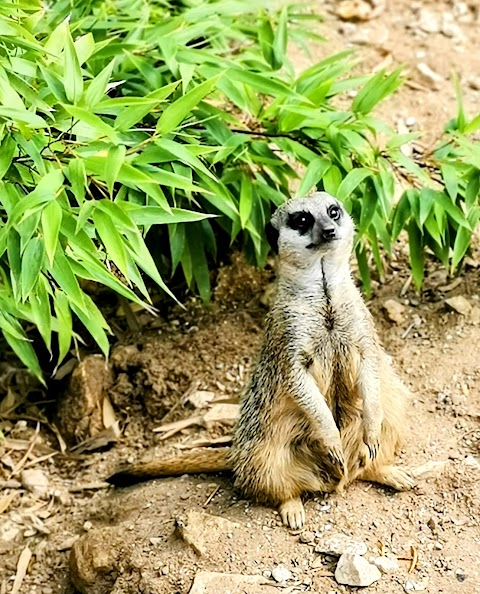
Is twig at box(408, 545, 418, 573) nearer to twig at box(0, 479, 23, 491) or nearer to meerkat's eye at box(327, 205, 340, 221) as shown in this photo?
meerkat's eye at box(327, 205, 340, 221)

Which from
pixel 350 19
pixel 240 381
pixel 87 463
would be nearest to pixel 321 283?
pixel 240 381

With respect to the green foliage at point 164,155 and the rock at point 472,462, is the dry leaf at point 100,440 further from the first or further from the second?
the rock at point 472,462

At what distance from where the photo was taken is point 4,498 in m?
3.21

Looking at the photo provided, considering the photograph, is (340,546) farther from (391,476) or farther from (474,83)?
(474,83)

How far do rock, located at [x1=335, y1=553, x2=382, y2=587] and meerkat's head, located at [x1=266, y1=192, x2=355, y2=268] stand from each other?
0.73 m

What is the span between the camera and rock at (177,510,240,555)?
255 cm

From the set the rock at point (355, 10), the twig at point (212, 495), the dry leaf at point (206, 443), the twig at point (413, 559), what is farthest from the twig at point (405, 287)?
the rock at point (355, 10)

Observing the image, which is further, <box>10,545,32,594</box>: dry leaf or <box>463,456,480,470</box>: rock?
<box>10,545,32,594</box>: dry leaf

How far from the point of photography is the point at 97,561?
2707 millimetres

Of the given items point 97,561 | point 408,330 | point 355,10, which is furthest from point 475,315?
point 355,10

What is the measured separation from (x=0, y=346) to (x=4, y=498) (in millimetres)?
650

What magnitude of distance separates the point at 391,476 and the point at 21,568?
111 centimetres

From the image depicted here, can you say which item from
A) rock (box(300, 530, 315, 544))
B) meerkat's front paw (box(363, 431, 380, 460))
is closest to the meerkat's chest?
meerkat's front paw (box(363, 431, 380, 460))

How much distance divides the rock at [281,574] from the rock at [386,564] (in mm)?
213
